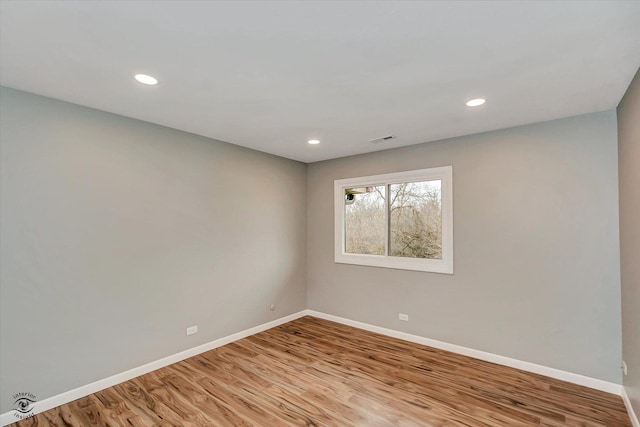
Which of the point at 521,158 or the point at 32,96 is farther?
the point at 521,158

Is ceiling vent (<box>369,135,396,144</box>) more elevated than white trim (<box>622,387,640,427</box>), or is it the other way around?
ceiling vent (<box>369,135,396,144</box>)

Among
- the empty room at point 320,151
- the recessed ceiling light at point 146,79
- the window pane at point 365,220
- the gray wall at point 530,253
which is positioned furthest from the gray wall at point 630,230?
the recessed ceiling light at point 146,79

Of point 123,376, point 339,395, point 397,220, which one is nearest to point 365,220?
point 397,220

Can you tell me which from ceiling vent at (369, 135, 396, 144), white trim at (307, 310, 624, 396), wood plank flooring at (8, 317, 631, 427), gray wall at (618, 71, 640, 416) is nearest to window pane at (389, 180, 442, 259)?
ceiling vent at (369, 135, 396, 144)

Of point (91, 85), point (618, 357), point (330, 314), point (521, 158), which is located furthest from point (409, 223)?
point (91, 85)

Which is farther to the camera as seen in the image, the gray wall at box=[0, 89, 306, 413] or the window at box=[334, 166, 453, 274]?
the window at box=[334, 166, 453, 274]

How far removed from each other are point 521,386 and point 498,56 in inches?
112

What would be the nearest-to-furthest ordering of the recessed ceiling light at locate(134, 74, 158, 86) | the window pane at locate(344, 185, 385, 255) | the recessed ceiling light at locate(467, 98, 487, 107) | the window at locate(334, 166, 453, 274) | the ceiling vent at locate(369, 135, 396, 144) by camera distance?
the recessed ceiling light at locate(134, 74, 158, 86), the recessed ceiling light at locate(467, 98, 487, 107), the ceiling vent at locate(369, 135, 396, 144), the window at locate(334, 166, 453, 274), the window pane at locate(344, 185, 385, 255)

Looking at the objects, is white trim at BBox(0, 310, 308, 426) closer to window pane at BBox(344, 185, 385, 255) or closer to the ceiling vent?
window pane at BBox(344, 185, 385, 255)

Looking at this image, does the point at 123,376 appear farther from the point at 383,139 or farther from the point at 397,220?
the point at 383,139

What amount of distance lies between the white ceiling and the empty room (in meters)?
0.02

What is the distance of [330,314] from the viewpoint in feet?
15.4

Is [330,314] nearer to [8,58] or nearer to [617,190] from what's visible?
[617,190]

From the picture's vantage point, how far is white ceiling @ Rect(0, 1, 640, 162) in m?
1.46
